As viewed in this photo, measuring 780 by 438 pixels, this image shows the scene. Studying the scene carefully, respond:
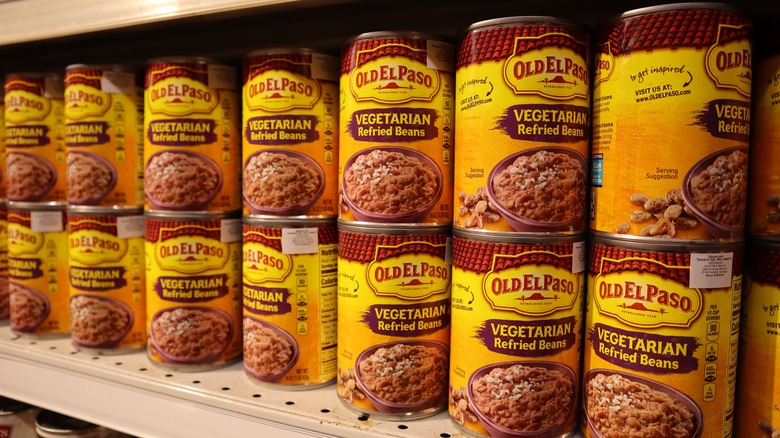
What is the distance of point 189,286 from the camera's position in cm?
126

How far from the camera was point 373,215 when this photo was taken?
3.35 ft

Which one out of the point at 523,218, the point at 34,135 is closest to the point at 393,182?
the point at 523,218

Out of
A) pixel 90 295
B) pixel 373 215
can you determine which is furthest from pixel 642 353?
pixel 90 295

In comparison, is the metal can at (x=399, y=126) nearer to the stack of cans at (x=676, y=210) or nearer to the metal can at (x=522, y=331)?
the metal can at (x=522, y=331)

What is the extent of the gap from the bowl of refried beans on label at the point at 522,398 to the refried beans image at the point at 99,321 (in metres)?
0.97

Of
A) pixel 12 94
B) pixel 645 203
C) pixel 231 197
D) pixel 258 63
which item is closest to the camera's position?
pixel 645 203

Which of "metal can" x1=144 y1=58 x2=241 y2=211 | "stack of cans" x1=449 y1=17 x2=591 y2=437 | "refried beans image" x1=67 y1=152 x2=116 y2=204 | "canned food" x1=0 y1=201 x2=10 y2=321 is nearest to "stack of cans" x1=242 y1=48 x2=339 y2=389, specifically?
"metal can" x1=144 y1=58 x2=241 y2=211

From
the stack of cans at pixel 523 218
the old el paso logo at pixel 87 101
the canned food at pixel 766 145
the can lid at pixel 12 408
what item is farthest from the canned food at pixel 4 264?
the canned food at pixel 766 145

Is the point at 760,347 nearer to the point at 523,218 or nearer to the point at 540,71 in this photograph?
the point at 523,218

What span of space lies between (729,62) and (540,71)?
285 millimetres

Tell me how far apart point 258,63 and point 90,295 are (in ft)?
2.51

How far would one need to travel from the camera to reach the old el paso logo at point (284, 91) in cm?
112

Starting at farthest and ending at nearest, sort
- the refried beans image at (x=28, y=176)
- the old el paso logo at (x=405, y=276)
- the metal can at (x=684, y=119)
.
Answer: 1. the refried beans image at (x=28, y=176)
2. the old el paso logo at (x=405, y=276)
3. the metal can at (x=684, y=119)

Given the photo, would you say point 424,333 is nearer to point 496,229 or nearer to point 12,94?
point 496,229
